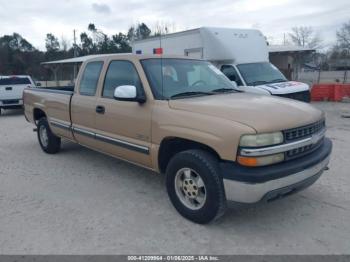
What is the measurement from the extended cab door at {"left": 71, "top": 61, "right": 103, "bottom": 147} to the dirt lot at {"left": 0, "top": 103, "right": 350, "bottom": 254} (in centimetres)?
66

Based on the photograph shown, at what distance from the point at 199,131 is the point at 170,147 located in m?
0.70

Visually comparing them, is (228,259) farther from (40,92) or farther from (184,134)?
(40,92)

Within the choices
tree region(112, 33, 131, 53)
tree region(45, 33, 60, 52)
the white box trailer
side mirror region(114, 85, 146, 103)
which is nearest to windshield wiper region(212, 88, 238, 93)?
side mirror region(114, 85, 146, 103)

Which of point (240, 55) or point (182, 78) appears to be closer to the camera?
point (182, 78)

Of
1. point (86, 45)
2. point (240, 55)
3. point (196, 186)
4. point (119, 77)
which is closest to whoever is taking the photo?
point (196, 186)

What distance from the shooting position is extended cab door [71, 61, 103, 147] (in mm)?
5305

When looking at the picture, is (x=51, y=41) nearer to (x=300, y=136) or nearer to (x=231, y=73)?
(x=231, y=73)

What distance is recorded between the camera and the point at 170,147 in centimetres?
423

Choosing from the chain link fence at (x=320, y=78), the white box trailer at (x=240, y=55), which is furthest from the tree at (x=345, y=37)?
the white box trailer at (x=240, y=55)

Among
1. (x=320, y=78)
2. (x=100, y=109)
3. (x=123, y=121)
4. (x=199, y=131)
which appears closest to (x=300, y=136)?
(x=199, y=131)

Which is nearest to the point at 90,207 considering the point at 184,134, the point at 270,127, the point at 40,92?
the point at 184,134

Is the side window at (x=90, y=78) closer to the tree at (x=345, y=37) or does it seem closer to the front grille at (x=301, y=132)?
the front grille at (x=301, y=132)

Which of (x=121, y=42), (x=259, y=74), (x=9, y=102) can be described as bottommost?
(x=9, y=102)

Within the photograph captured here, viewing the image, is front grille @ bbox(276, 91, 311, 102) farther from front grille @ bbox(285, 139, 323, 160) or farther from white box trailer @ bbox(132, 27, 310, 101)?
front grille @ bbox(285, 139, 323, 160)
